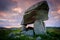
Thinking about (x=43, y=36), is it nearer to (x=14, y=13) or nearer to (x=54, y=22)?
(x=54, y=22)

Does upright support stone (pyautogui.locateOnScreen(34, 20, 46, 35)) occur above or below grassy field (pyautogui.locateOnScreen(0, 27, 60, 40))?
above

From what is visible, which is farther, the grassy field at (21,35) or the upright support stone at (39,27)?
the upright support stone at (39,27)

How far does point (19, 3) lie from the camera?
399 centimetres

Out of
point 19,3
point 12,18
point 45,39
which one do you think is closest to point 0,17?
point 12,18

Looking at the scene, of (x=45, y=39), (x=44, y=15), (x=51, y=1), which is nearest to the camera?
(x=45, y=39)

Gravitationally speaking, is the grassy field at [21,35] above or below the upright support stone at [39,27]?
below

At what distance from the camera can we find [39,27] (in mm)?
4379

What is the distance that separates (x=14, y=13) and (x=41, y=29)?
836mm

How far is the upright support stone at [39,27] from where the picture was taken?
4262 mm

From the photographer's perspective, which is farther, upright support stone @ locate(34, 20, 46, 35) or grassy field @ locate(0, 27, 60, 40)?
upright support stone @ locate(34, 20, 46, 35)

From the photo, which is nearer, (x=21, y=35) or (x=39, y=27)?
(x=21, y=35)

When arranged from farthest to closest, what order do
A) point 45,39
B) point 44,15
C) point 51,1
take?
point 44,15, point 51,1, point 45,39

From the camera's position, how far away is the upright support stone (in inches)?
168

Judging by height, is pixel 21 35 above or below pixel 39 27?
below
